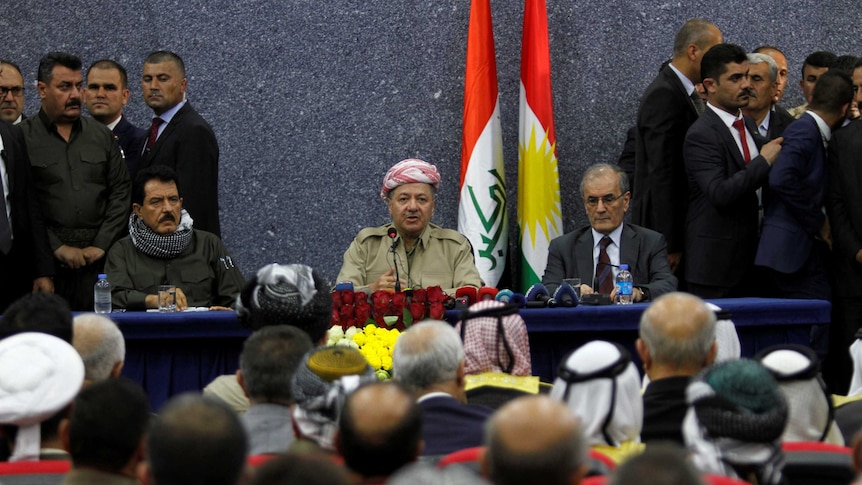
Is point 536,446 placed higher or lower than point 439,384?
higher

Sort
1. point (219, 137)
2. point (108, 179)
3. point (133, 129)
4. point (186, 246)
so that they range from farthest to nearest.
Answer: point (219, 137), point (133, 129), point (108, 179), point (186, 246)

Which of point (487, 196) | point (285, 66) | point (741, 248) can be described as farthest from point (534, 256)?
point (285, 66)

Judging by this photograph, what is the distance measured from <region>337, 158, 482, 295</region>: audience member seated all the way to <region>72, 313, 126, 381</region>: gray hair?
7.96ft

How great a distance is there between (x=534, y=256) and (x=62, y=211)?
2.73 metres

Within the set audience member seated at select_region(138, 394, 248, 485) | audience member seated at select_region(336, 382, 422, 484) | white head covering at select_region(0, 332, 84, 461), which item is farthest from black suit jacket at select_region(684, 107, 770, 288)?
audience member seated at select_region(138, 394, 248, 485)

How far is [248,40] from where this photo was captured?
8.62 meters

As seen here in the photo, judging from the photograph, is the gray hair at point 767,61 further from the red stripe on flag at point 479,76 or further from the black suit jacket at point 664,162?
the red stripe on flag at point 479,76

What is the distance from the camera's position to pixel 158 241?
248 inches

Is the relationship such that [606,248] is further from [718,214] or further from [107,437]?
[107,437]

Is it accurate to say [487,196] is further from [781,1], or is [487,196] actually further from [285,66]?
[781,1]

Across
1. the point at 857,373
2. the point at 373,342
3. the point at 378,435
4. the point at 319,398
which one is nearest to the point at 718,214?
the point at 373,342

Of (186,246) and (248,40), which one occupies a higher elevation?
→ (248,40)

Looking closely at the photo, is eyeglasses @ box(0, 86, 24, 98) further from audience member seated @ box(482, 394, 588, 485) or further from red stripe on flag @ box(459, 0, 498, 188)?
audience member seated @ box(482, 394, 588, 485)

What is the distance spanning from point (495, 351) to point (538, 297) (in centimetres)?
159
